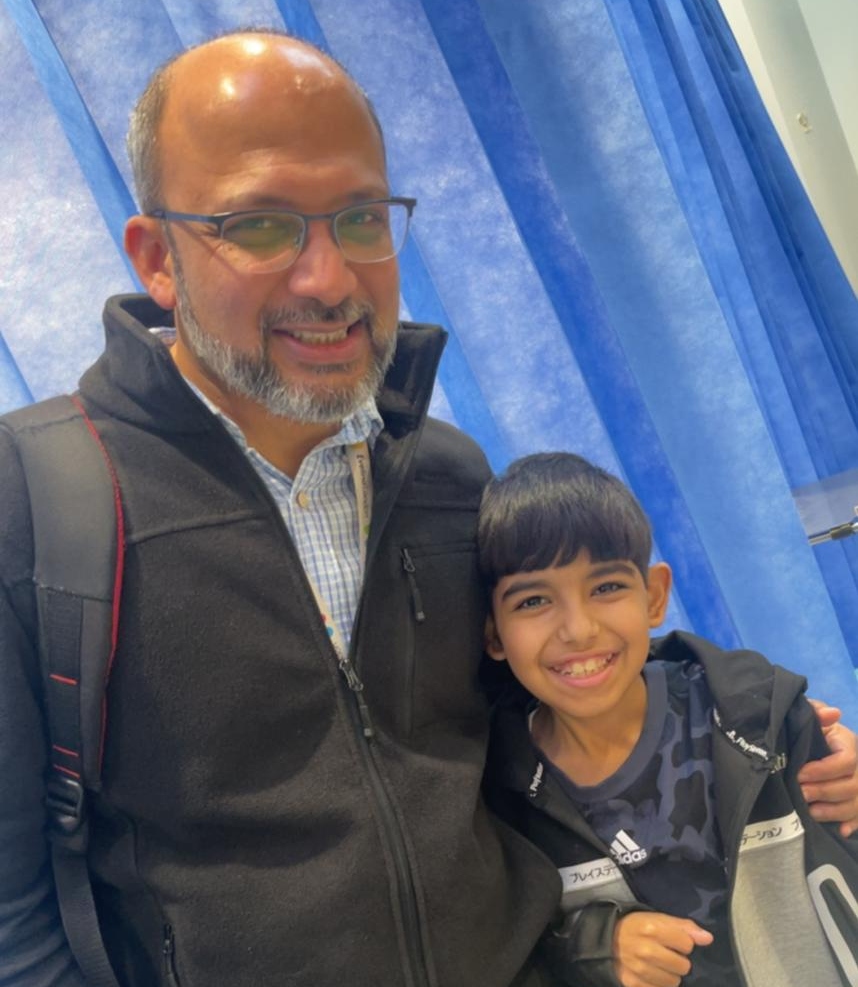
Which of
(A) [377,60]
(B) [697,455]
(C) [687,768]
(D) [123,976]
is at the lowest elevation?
(C) [687,768]

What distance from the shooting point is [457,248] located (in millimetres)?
1174

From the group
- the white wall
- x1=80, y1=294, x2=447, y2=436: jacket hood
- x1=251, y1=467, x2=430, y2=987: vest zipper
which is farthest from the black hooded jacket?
the white wall

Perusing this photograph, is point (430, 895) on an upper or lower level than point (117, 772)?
lower

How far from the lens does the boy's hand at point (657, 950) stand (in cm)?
77

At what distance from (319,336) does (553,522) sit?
13.5 inches

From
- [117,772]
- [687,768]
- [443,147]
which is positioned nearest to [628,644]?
[687,768]

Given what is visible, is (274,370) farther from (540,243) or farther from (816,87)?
(816,87)

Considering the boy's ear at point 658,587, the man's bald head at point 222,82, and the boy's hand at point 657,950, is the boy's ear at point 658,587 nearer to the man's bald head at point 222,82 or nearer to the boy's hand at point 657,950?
the boy's hand at point 657,950

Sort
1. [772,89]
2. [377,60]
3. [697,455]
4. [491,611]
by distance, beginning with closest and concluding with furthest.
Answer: [491,611] < [377,60] < [697,455] < [772,89]

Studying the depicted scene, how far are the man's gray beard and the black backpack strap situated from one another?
0.14m

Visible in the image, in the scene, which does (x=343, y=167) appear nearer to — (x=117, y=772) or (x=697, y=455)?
(x=117, y=772)

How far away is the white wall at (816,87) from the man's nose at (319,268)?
181cm

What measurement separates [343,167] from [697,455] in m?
0.75

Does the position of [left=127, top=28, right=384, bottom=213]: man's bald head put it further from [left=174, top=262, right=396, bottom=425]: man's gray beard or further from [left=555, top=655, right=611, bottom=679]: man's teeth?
[left=555, top=655, right=611, bottom=679]: man's teeth
